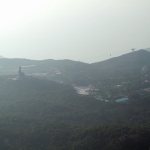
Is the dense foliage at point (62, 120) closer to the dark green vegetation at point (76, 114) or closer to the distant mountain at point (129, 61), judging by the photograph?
the dark green vegetation at point (76, 114)

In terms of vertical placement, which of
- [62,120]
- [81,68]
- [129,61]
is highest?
[129,61]

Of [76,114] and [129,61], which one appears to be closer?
[76,114]

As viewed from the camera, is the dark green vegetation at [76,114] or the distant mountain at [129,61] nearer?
the dark green vegetation at [76,114]

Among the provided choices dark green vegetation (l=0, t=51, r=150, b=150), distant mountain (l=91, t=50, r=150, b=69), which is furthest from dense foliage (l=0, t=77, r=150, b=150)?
distant mountain (l=91, t=50, r=150, b=69)

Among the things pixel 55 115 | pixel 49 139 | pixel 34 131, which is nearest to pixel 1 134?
pixel 34 131

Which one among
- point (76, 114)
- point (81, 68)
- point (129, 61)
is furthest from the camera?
point (129, 61)

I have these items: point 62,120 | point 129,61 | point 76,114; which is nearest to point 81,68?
point 129,61

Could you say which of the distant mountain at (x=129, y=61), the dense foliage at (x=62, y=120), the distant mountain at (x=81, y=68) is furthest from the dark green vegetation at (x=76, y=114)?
the distant mountain at (x=129, y=61)

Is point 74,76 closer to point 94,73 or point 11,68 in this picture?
point 94,73

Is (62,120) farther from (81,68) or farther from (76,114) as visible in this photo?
(81,68)
